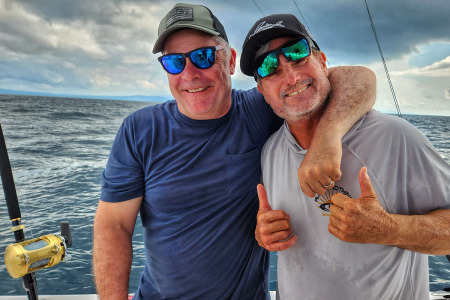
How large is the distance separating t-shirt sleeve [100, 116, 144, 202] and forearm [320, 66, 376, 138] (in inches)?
34.6

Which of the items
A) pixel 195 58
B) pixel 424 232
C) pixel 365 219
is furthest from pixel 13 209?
pixel 424 232

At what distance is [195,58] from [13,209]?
136 centimetres

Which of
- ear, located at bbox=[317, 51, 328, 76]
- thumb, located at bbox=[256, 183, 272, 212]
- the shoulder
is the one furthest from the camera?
the shoulder

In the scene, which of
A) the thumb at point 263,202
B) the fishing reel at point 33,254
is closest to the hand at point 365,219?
the thumb at point 263,202

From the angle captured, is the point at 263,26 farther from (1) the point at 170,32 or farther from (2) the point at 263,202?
(2) the point at 263,202

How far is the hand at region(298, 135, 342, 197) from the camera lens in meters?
1.14

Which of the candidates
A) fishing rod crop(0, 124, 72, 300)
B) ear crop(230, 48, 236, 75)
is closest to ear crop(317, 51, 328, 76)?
ear crop(230, 48, 236, 75)

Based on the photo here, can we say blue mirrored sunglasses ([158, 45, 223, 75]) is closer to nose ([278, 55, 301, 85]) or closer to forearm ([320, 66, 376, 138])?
nose ([278, 55, 301, 85])

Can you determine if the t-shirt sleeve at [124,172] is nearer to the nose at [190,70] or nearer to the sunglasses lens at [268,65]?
the nose at [190,70]

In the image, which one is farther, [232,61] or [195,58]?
[232,61]

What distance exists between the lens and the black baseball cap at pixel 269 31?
1404 mm

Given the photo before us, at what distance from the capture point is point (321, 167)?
114cm

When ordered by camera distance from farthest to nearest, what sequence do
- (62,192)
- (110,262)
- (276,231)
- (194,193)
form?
1. (62,192)
2. (110,262)
3. (194,193)
4. (276,231)

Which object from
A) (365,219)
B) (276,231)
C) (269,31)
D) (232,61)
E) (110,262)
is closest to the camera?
(365,219)
